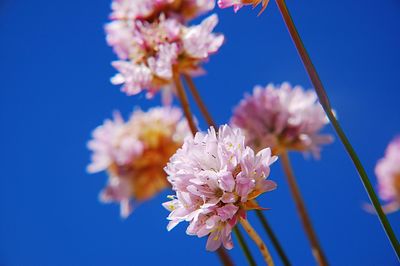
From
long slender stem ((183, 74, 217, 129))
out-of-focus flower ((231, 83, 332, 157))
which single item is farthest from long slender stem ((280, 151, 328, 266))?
long slender stem ((183, 74, 217, 129))

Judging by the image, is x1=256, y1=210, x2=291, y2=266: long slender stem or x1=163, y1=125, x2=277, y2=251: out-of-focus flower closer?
x1=163, y1=125, x2=277, y2=251: out-of-focus flower

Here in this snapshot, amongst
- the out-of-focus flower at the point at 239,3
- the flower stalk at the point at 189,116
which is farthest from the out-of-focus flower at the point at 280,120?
the out-of-focus flower at the point at 239,3

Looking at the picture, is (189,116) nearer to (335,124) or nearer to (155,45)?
(155,45)

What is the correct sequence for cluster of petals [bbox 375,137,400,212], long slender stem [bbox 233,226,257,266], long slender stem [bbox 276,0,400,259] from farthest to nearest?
cluster of petals [bbox 375,137,400,212]
long slender stem [bbox 233,226,257,266]
long slender stem [bbox 276,0,400,259]

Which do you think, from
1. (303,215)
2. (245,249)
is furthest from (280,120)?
(245,249)

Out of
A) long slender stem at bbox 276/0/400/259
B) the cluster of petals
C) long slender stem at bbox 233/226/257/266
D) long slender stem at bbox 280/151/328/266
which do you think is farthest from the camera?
the cluster of petals

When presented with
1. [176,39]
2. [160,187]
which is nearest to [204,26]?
[176,39]

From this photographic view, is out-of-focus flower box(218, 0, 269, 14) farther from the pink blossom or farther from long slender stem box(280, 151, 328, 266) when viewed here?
long slender stem box(280, 151, 328, 266)
